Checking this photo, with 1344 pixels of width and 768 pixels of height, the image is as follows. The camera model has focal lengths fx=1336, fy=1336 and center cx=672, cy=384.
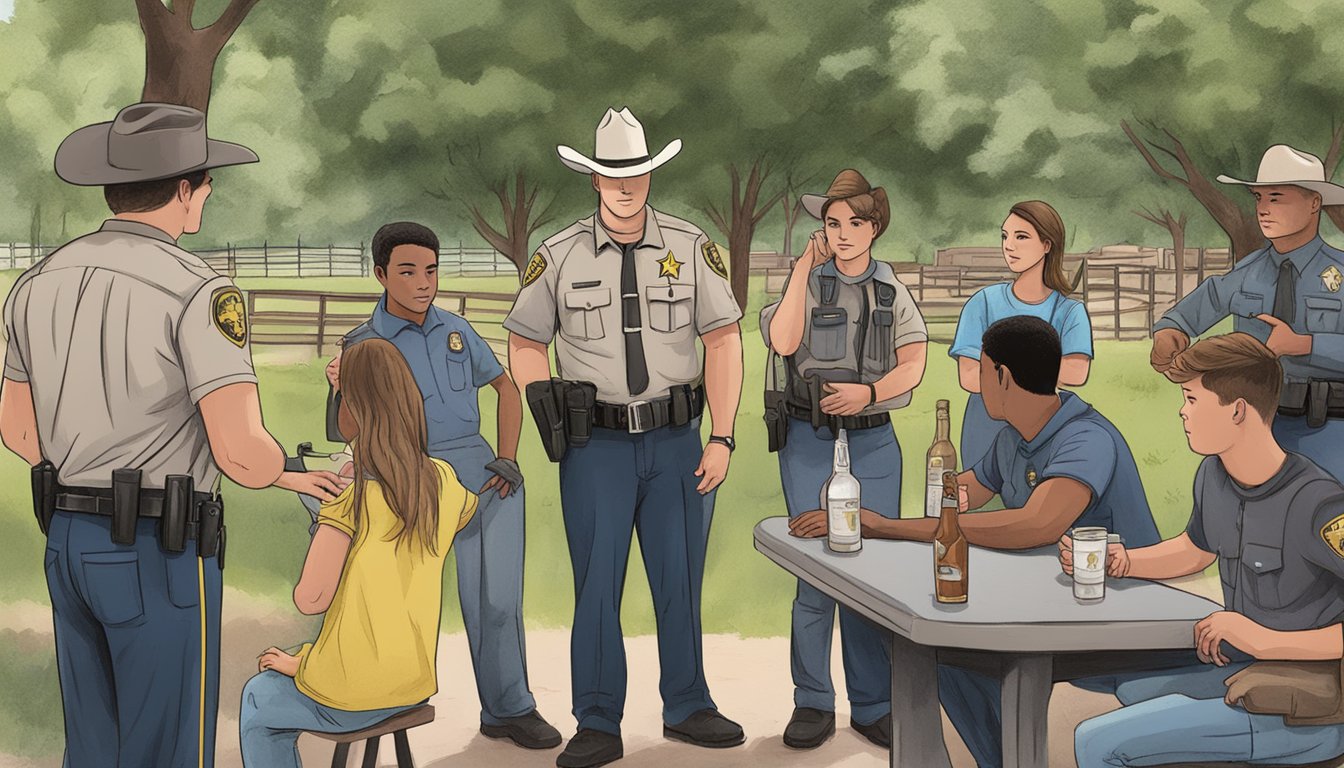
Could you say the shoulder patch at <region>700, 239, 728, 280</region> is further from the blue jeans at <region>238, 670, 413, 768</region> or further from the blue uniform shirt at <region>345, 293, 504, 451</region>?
the blue jeans at <region>238, 670, 413, 768</region>

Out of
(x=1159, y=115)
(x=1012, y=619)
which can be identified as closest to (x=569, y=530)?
(x=1012, y=619)

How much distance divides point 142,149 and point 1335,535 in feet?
9.63

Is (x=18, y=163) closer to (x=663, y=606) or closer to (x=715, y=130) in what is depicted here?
(x=715, y=130)

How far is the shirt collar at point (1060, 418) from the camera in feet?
11.5

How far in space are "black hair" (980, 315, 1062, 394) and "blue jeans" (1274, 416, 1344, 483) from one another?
2.25 m

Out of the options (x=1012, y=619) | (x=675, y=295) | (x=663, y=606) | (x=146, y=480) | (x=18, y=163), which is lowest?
(x=663, y=606)

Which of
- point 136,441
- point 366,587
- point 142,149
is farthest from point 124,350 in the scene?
point 366,587

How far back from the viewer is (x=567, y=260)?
4664 millimetres

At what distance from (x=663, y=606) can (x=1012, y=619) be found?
2.05 metres

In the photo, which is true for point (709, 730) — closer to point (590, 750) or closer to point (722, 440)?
point (590, 750)

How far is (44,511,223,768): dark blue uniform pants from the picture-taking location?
3256 mm

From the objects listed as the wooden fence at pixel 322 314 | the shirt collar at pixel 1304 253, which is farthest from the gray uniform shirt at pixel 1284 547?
the wooden fence at pixel 322 314

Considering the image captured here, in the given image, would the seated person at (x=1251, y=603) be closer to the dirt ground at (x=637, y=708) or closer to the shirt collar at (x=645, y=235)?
the dirt ground at (x=637, y=708)

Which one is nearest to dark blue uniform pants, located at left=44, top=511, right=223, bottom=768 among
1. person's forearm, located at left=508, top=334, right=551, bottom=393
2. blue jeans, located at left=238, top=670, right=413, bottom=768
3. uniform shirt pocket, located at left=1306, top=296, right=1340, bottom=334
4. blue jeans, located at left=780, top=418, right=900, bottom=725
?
blue jeans, located at left=238, top=670, right=413, bottom=768
